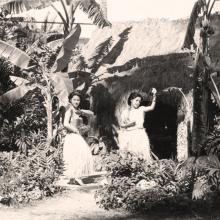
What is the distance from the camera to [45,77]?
543 inches

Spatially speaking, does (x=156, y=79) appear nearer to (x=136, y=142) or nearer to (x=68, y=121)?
(x=136, y=142)

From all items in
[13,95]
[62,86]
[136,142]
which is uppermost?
[62,86]

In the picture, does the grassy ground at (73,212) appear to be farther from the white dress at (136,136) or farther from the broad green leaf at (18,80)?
the broad green leaf at (18,80)

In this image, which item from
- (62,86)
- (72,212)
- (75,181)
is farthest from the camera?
(62,86)

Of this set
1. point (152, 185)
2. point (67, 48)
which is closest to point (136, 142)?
point (67, 48)

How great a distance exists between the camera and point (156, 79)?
45.5 feet

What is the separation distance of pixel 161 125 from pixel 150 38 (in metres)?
2.59

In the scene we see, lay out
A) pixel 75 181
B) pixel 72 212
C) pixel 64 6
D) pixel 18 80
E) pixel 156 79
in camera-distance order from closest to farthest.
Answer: pixel 72 212 → pixel 75 181 → pixel 156 79 → pixel 18 80 → pixel 64 6

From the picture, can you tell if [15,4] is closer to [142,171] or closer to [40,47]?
[40,47]

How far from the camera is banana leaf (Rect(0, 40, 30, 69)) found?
13.7m

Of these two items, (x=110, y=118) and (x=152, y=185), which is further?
(x=110, y=118)

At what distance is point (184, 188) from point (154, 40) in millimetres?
7129

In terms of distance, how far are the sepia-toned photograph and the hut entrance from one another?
0.03 metres

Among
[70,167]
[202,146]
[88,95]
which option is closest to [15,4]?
[88,95]
